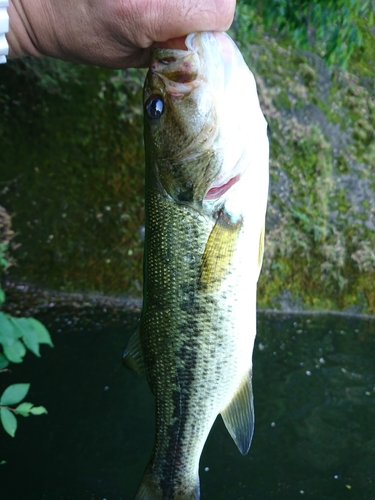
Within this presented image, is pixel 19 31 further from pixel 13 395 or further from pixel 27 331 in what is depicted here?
pixel 13 395

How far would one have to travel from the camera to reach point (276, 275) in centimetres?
570

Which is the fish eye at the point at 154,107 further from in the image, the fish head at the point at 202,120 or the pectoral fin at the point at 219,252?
the pectoral fin at the point at 219,252

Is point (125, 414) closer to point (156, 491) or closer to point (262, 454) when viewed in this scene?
point (262, 454)

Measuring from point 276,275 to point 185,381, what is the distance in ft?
12.9

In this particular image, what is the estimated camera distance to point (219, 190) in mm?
1728

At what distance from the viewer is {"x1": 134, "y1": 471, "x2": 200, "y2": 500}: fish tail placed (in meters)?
1.97

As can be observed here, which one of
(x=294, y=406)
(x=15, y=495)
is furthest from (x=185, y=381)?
(x=294, y=406)

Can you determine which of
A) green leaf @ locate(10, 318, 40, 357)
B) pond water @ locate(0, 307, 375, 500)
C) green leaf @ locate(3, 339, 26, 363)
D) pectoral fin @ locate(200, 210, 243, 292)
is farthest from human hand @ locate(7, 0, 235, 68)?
pond water @ locate(0, 307, 375, 500)

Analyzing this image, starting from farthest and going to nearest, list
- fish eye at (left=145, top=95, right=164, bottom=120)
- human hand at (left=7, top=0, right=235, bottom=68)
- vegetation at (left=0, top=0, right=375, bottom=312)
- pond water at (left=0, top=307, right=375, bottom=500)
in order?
vegetation at (left=0, top=0, right=375, bottom=312)
pond water at (left=0, top=307, right=375, bottom=500)
fish eye at (left=145, top=95, right=164, bottom=120)
human hand at (left=7, top=0, right=235, bottom=68)

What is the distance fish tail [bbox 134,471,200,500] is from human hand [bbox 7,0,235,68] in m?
1.47

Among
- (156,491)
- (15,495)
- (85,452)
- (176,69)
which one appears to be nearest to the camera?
(176,69)

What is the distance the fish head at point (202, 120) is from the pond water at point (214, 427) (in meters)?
2.40

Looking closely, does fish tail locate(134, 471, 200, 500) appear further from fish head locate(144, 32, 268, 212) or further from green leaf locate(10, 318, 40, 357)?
fish head locate(144, 32, 268, 212)

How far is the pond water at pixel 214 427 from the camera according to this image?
138 inches
